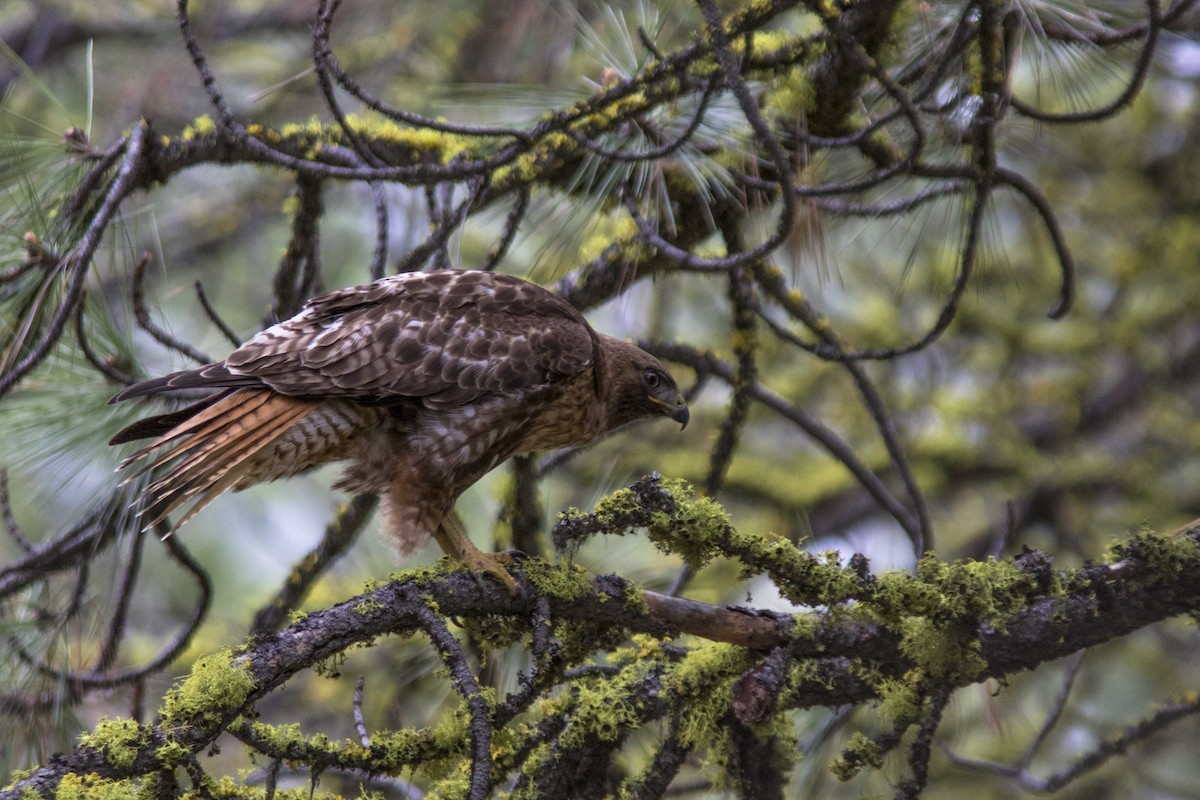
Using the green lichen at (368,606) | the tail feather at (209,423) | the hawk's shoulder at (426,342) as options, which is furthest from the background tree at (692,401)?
the tail feather at (209,423)

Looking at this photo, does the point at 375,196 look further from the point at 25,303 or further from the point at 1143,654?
the point at 1143,654

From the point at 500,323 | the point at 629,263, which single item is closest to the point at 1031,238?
the point at 629,263

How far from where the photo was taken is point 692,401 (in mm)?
4859

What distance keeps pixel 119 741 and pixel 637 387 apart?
2.54 m

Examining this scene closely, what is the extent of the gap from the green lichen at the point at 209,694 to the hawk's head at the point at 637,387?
Result: 215 cm

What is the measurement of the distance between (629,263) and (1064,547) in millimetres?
3102

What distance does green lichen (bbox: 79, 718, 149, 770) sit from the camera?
226 centimetres

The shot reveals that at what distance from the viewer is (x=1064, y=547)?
5.88m

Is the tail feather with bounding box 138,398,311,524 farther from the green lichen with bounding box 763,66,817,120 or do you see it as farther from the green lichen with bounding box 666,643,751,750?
the green lichen with bounding box 763,66,817,120

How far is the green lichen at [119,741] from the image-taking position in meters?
2.26

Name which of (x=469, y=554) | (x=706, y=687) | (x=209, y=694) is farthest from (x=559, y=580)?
Result: (x=209, y=694)

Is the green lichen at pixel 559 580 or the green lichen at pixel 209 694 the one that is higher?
the green lichen at pixel 559 580

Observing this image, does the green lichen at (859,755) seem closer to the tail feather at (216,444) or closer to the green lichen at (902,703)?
the green lichen at (902,703)

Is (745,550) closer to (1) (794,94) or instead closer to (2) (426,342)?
(2) (426,342)
